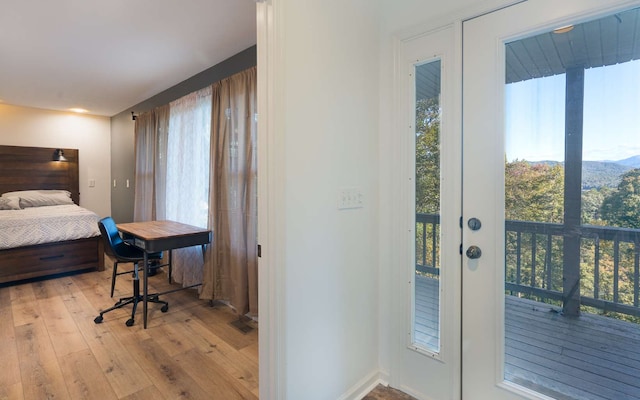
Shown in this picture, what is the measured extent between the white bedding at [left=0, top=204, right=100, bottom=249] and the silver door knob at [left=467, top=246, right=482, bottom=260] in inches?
182

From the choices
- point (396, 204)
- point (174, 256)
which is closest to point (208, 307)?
point (174, 256)

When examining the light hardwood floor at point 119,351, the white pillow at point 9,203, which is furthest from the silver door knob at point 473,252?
the white pillow at point 9,203

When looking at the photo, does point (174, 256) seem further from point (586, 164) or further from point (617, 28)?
point (617, 28)

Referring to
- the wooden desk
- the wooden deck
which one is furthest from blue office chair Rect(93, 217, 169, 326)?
the wooden deck

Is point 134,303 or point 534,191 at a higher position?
point 534,191

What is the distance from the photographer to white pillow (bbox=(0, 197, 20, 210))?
4.44 metres

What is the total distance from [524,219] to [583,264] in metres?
0.29

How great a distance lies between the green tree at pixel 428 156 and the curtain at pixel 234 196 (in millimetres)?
1457

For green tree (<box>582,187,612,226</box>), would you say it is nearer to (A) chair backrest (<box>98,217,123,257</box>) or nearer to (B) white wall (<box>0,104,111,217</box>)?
(A) chair backrest (<box>98,217,123,257</box>)

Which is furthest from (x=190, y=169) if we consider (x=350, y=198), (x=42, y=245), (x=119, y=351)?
(x=350, y=198)

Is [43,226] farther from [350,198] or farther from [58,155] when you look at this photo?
[350,198]

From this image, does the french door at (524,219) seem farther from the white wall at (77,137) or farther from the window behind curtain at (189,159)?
the white wall at (77,137)

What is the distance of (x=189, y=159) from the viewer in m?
3.58

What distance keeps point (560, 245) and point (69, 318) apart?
3.85 metres
